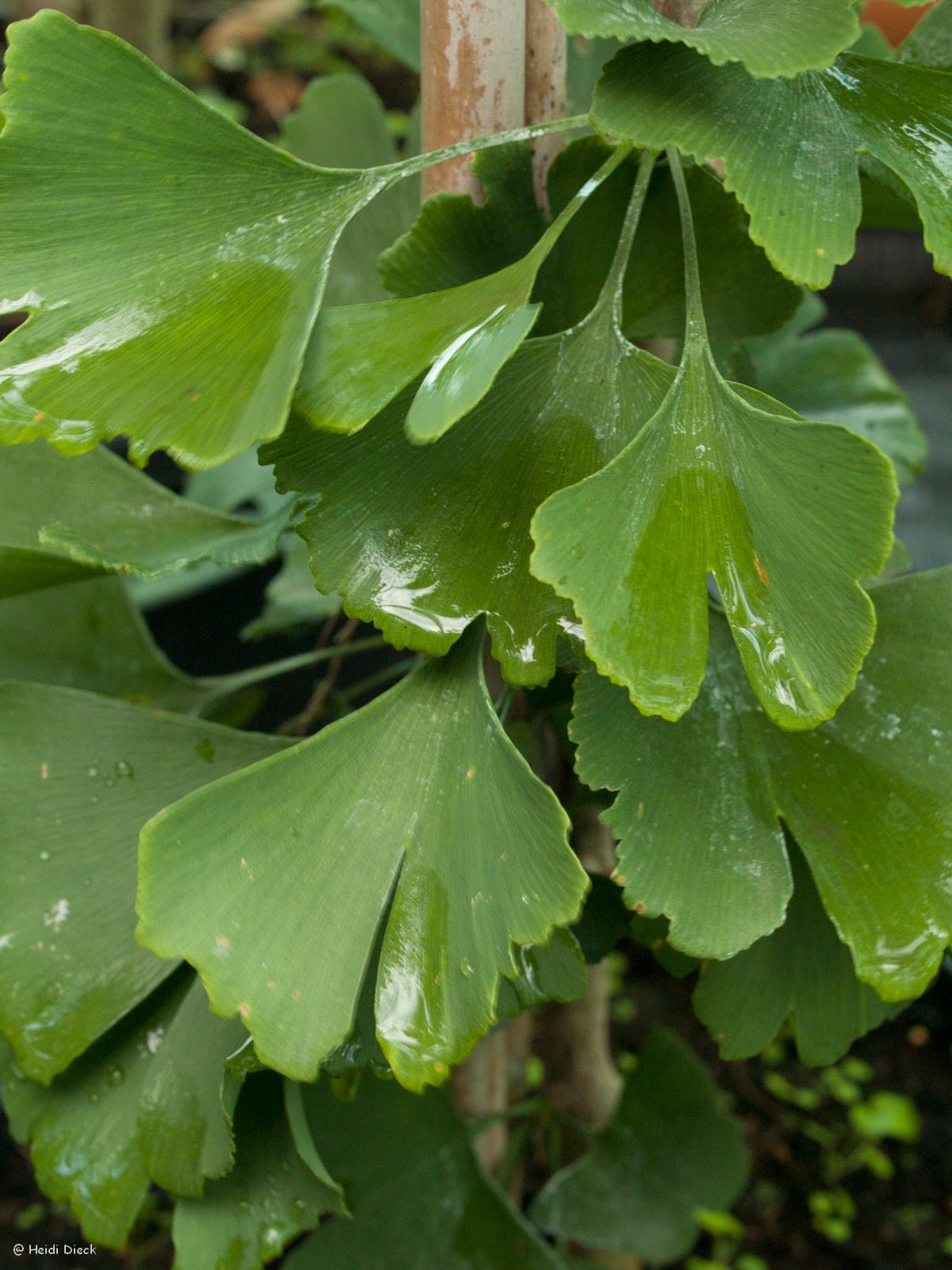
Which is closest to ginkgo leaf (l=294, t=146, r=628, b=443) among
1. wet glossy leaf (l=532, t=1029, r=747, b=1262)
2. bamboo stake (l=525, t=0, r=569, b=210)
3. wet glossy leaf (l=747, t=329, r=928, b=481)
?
bamboo stake (l=525, t=0, r=569, b=210)

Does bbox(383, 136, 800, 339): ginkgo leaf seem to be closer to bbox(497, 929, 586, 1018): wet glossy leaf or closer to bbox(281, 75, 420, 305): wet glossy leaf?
bbox(281, 75, 420, 305): wet glossy leaf

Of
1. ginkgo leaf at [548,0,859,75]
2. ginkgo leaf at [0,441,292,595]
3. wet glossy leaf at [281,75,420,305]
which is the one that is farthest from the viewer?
wet glossy leaf at [281,75,420,305]

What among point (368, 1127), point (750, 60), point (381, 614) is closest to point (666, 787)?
point (381, 614)

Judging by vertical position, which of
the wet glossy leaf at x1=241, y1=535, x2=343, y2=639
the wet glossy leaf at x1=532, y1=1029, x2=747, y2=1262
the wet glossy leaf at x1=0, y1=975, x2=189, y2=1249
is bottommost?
the wet glossy leaf at x1=532, y1=1029, x2=747, y2=1262

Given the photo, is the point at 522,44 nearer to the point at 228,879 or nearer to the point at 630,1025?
the point at 228,879

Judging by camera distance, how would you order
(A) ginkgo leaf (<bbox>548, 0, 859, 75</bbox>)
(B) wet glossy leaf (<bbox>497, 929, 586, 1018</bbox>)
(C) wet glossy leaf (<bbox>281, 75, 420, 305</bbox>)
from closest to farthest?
(A) ginkgo leaf (<bbox>548, 0, 859, 75</bbox>) < (B) wet glossy leaf (<bbox>497, 929, 586, 1018</bbox>) < (C) wet glossy leaf (<bbox>281, 75, 420, 305</bbox>)

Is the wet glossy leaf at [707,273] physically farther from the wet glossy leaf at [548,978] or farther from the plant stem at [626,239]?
the wet glossy leaf at [548,978]

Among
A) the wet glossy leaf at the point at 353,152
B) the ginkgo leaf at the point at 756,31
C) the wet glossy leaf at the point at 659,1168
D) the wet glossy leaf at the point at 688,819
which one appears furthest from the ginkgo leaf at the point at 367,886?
the wet glossy leaf at the point at 659,1168
